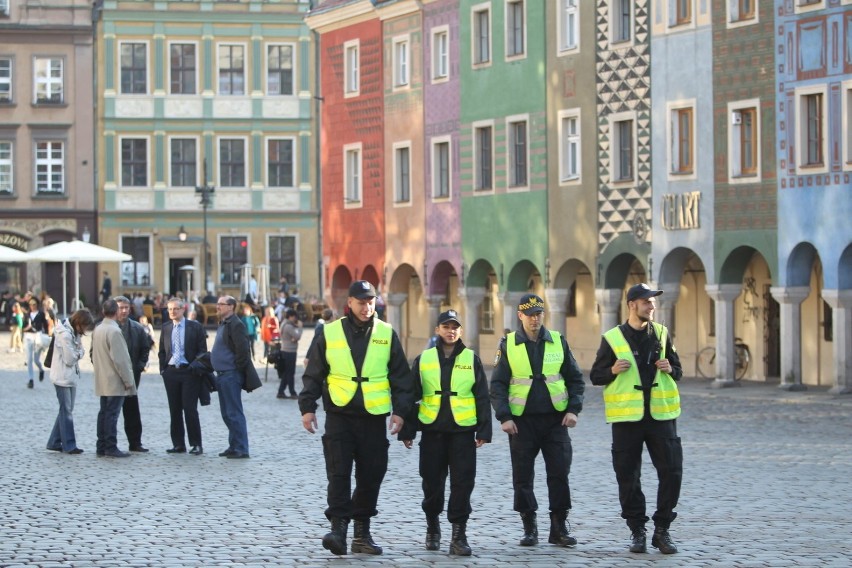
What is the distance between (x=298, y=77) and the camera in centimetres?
7450

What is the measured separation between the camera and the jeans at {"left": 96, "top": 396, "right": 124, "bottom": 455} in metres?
20.9

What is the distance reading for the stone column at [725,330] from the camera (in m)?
35.9

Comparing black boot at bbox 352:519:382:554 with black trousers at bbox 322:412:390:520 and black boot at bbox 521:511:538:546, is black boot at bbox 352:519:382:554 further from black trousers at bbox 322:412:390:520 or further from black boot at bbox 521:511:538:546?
black boot at bbox 521:511:538:546

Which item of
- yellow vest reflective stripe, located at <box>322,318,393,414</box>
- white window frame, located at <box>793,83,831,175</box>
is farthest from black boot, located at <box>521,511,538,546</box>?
white window frame, located at <box>793,83,831,175</box>

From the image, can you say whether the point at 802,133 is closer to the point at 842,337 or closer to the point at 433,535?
the point at 842,337

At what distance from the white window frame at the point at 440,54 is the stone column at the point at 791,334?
547 inches

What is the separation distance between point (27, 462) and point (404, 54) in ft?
95.1

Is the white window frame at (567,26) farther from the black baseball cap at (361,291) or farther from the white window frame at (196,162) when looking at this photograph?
the white window frame at (196,162)

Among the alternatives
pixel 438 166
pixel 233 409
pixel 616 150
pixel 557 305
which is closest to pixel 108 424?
pixel 233 409

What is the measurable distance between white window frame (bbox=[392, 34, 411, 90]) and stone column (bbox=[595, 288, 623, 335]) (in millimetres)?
10629

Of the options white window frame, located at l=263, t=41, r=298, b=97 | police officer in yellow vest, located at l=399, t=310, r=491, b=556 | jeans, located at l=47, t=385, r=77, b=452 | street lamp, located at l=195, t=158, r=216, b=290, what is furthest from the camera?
white window frame, located at l=263, t=41, r=298, b=97

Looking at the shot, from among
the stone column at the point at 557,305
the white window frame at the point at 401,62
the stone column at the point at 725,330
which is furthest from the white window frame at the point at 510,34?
the stone column at the point at 725,330

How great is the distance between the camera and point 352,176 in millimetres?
51188

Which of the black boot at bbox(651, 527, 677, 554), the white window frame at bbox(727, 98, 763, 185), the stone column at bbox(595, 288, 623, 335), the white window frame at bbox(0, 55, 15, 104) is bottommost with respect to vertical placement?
the black boot at bbox(651, 527, 677, 554)
